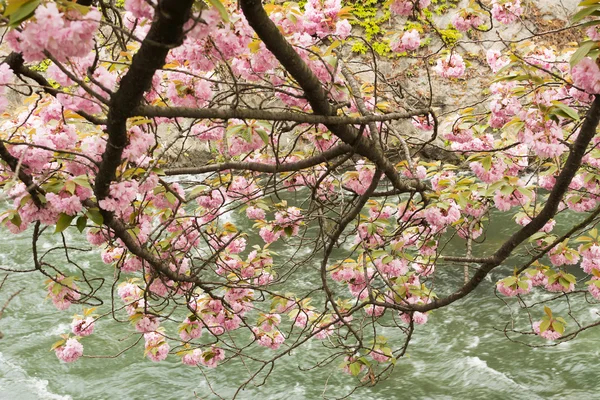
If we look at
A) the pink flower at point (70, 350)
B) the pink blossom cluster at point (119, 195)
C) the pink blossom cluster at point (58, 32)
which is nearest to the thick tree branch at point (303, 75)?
the pink blossom cluster at point (58, 32)

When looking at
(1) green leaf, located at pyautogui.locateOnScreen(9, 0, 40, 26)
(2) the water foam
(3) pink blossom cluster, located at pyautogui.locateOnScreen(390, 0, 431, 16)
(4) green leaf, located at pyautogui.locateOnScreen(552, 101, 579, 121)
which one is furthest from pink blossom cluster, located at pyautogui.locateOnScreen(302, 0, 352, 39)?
(2) the water foam

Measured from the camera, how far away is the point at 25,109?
7.82 feet

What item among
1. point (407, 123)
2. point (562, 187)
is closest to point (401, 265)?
point (562, 187)

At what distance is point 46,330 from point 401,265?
3475mm

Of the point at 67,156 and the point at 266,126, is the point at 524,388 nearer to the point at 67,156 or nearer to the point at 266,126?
the point at 266,126

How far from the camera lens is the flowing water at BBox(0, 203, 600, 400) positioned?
4.03 meters

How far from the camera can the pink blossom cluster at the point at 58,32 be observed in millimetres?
968

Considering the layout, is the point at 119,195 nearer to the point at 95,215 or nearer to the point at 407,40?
the point at 95,215

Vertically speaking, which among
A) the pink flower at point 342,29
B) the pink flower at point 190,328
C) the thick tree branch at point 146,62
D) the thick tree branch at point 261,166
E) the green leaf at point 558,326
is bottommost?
the thick tree branch at point 146,62

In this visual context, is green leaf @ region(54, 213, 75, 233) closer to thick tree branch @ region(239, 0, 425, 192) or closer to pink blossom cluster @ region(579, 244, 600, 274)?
thick tree branch @ region(239, 0, 425, 192)

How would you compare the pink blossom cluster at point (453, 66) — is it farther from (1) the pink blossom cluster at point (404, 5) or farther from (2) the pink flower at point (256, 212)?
(2) the pink flower at point (256, 212)

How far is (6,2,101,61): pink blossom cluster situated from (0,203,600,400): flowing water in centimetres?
335

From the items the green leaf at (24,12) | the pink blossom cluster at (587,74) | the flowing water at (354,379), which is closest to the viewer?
the green leaf at (24,12)

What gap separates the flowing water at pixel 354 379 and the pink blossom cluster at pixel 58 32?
335 centimetres
